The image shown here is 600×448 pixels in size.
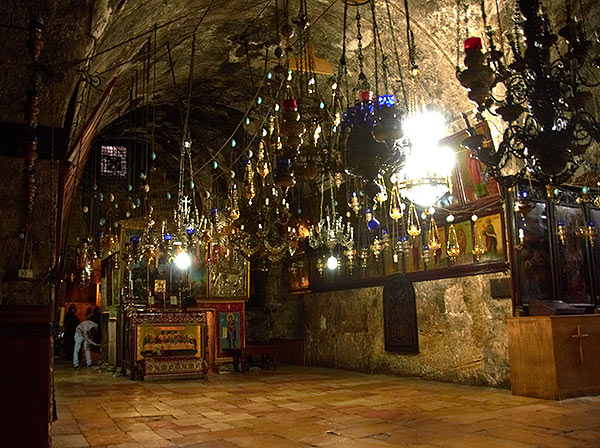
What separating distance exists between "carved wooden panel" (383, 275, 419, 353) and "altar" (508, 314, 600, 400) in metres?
2.30

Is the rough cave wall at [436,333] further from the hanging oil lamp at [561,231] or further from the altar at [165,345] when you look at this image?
the altar at [165,345]

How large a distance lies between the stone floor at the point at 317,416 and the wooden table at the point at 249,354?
2273 millimetres

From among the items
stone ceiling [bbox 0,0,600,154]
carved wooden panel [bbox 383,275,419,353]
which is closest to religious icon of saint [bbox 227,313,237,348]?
carved wooden panel [bbox 383,275,419,353]

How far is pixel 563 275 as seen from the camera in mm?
7812

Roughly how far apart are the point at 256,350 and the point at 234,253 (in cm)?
244

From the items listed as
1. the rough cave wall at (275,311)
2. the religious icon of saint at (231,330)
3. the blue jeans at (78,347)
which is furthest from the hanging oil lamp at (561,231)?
the blue jeans at (78,347)

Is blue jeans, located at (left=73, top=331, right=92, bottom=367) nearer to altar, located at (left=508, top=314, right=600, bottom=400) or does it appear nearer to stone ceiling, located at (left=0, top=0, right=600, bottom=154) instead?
stone ceiling, located at (left=0, top=0, right=600, bottom=154)

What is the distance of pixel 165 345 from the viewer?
9602 mm

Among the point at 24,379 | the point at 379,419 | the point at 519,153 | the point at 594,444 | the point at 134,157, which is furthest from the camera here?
the point at 134,157

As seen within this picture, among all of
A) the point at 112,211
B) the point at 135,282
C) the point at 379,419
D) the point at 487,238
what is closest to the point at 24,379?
the point at 379,419

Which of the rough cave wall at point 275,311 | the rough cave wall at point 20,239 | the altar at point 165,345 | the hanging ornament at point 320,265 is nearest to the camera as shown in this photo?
the rough cave wall at point 20,239

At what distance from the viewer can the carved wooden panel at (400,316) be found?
30.1ft

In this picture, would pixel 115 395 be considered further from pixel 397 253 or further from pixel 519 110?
pixel 519 110

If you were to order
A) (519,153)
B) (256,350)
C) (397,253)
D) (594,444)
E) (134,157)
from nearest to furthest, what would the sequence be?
(594,444), (519,153), (397,253), (256,350), (134,157)
